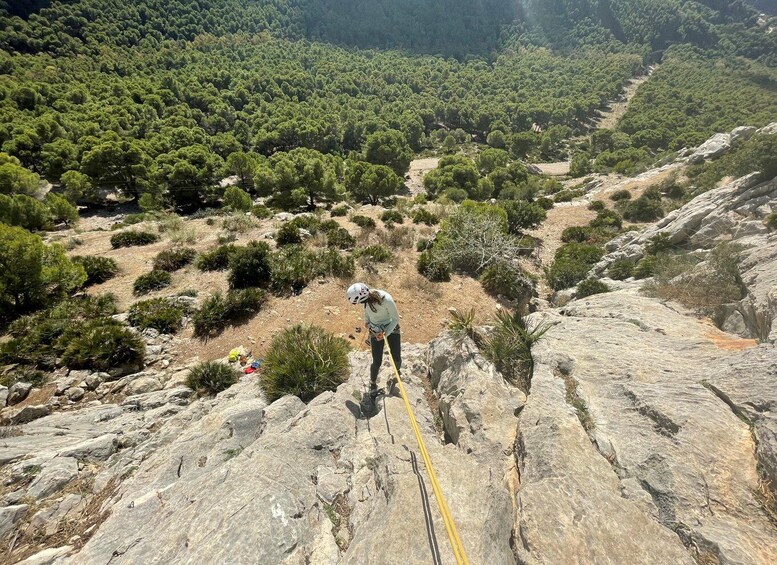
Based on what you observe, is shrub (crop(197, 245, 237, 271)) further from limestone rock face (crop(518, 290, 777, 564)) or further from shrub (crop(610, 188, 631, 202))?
shrub (crop(610, 188, 631, 202))

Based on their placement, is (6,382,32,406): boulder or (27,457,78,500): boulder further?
(6,382,32,406): boulder

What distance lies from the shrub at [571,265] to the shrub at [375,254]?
8.41m

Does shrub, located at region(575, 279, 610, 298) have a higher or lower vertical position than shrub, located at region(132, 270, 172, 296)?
higher

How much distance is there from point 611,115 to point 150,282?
5182 inches

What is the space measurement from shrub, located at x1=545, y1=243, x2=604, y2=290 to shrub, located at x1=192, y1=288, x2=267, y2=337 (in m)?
14.0

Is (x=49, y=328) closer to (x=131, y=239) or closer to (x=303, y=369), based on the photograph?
(x=303, y=369)

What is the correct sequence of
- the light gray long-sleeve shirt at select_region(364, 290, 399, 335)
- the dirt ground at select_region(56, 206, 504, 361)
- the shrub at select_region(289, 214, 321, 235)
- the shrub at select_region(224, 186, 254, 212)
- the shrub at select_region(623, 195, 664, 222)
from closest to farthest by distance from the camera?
the light gray long-sleeve shirt at select_region(364, 290, 399, 335), the dirt ground at select_region(56, 206, 504, 361), the shrub at select_region(289, 214, 321, 235), the shrub at select_region(623, 195, 664, 222), the shrub at select_region(224, 186, 254, 212)

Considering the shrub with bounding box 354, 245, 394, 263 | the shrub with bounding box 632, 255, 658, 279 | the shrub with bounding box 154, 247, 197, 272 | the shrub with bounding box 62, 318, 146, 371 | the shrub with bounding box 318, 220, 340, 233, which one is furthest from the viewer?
the shrub with bounding box 318, 220, 340, 233

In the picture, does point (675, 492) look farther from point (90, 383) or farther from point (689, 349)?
point (90, 383)

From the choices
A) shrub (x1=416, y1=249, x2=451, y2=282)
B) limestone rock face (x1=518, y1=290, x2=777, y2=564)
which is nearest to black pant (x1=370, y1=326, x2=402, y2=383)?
limestone rock face (x1=518, y1=290, x2=777, y2=564)

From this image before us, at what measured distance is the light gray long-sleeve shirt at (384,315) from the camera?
21.9ft

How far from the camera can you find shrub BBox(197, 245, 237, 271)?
15.4 m

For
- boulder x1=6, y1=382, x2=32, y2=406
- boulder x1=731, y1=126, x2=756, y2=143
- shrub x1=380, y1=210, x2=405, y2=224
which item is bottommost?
boulder x1=6, y1=382, x2=32, y2=406

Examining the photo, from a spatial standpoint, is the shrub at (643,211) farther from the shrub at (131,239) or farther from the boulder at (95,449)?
the shrub at (131,239)
